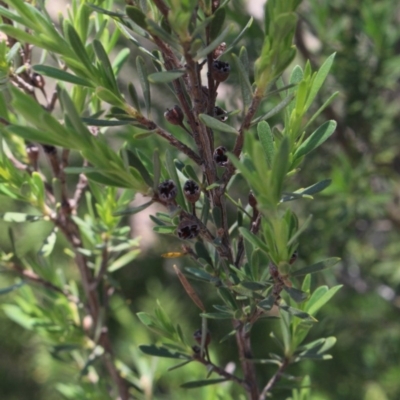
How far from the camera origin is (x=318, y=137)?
0.28 metres

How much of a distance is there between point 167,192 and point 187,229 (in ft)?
0.07

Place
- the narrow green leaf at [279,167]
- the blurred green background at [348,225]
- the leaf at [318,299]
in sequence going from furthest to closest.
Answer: the blurred green background at [348,225]
the leaf at [318,299]
the narrow green leaf at [279,167]

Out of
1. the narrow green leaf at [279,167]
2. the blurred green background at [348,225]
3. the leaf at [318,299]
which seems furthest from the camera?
the blurred green background at [348,225]

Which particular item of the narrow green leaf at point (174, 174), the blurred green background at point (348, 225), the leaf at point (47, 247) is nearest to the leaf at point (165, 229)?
the narrow green leaf at point (174, 174)

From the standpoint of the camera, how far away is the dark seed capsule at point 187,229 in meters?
0.28

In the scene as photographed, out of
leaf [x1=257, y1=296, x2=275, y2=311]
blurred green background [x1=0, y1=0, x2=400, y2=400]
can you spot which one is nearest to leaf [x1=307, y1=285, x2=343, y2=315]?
leaf [x1=257, y1=296, x2=275, y2=311]

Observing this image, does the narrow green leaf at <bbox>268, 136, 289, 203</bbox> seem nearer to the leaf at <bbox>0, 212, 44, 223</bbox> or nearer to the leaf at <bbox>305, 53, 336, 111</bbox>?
the leaf at <bbox>305, 53, 336, 111</bbox>

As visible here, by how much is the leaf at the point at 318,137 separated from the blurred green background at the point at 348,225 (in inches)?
12.4

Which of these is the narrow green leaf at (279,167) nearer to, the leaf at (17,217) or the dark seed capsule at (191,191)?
the dark seed capsule at (191,191)

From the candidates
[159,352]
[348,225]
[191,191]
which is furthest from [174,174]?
[348,225]

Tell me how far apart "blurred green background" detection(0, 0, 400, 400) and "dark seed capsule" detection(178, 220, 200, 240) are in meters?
0.31

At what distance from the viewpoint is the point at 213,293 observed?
0.81 meters

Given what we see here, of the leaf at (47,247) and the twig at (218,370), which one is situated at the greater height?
the leaf at (47,247)

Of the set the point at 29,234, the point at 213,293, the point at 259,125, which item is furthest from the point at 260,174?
the point at 29,234
